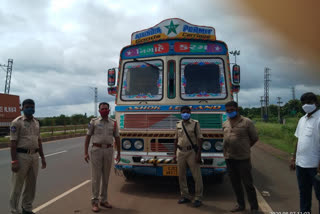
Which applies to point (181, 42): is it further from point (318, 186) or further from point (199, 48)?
point (318, 186)

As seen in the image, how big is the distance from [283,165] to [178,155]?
5.92 meters

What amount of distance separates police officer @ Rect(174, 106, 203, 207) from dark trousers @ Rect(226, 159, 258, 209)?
23.9 inches

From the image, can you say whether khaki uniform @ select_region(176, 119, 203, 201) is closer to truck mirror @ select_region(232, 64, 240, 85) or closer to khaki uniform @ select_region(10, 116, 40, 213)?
truck mirror @ select_region(232, 64, 240, 85)

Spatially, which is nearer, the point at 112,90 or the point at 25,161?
the point at 25,161

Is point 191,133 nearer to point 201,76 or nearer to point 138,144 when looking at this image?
point 138,144

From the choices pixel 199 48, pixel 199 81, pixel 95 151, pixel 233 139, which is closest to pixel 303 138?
pixel 233 139

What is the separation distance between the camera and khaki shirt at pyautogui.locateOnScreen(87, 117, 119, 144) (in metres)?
4.90

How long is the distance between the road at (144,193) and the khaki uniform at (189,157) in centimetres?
35

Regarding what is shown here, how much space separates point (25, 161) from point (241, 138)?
11.2 feet

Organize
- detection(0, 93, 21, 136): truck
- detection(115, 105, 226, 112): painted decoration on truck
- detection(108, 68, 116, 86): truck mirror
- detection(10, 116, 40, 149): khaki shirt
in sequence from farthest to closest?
detection(0, 93, 21, 136): truck < detection(108, 68, 116, 86): truck mirror < detection(115, 105, 226, 112): painted decoration on truck < detection(10, 116, 40, 149): khaki shirt

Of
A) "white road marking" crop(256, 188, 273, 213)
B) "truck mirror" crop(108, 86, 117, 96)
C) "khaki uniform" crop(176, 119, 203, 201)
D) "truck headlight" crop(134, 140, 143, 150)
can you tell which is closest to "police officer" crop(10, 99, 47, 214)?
"truck headlight" crop(134, 140, 143, 150)

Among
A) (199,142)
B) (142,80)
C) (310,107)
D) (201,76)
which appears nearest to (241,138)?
(199,142)

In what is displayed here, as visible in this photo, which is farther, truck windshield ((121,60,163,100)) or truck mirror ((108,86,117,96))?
truck mirror ((108,86,117,96))

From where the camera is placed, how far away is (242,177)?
4.50m
